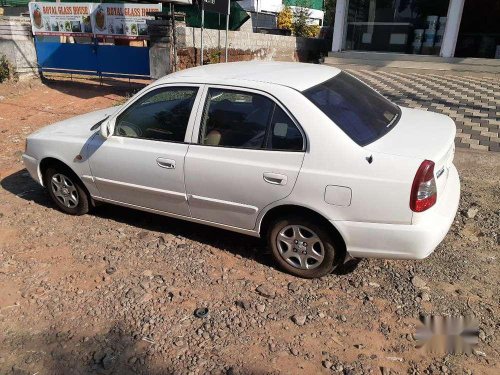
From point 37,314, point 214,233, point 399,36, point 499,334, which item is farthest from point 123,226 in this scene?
point 399,36

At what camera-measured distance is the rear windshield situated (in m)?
3.19

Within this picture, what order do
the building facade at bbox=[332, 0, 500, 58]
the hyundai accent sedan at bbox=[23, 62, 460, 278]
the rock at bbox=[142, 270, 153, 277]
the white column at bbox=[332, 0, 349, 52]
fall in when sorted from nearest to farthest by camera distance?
the hyundai accent sedan at bbox=[23, 62, 460, 278] < the rock at bbox=[142, 270, 153, 277] < the building facade at bbox=[332, 0, 500, 58] < the white column at bbox=[332, 0, 349, 52]

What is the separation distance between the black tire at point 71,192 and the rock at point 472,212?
396 centimetres

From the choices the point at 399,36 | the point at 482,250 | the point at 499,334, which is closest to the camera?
the point at 499,334

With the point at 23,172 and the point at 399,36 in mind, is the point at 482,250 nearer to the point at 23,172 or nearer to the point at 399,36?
the point at 23,172

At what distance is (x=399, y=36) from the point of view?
14.4m

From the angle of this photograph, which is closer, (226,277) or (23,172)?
(226,277)

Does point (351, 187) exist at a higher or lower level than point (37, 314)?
higher

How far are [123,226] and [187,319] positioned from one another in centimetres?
171

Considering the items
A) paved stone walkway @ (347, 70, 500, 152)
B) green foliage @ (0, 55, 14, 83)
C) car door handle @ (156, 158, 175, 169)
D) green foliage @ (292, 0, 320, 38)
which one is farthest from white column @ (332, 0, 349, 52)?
car door handle @ (156, 158, 175, 169)

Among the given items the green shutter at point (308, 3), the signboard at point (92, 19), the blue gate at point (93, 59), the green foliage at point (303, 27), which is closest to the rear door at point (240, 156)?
the blue gate at point (93, 59)

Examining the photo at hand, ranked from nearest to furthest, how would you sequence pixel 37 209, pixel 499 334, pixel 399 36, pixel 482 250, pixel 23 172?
pixel 499 334, pixel 482 250, pixel 37 209, pixel 23 172, pixel 399 36

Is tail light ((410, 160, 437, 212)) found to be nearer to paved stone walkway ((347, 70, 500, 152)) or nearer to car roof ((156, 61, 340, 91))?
car roof ((156, 61, 340, 91))

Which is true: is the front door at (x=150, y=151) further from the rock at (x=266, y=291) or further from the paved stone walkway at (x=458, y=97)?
the paved stone walkway at (x=458, y=97)
